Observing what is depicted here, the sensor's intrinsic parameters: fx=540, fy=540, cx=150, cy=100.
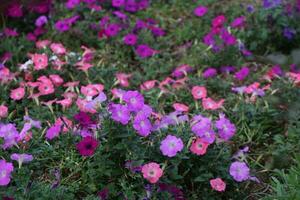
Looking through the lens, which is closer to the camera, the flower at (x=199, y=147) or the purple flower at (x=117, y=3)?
the flower at (x=199, y=147)

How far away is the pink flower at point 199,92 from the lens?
3.84m

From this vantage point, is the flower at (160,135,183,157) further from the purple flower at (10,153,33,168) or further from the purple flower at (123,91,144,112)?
the purple flower at (10,153,33,168)

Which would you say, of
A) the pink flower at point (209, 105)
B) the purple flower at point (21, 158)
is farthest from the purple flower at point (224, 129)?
the purple flower at point (21, 158)

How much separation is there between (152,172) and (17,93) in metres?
1.39

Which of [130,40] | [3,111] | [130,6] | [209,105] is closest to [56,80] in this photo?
[3,111]

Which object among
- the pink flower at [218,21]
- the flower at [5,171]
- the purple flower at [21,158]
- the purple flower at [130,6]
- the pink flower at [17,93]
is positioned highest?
the flower at [5,171]

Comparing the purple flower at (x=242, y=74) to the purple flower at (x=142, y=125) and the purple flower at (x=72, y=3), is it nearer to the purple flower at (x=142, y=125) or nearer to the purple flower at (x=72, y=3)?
the purple flower at (x=142, y=125)

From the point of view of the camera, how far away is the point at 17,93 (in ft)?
12.3

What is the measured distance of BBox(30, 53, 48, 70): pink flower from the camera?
4.02 meters

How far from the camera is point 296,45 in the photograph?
4855 millimetres

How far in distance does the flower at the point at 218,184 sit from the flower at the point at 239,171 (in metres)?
0.08

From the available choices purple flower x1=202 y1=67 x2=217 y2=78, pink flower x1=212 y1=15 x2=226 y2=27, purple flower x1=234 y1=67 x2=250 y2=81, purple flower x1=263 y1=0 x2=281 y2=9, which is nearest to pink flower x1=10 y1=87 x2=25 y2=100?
purple flower x1=202 y1=67 x2=217 y2=78

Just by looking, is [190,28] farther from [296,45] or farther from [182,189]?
[182,189]

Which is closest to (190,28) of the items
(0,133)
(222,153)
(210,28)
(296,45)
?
(210,28)
